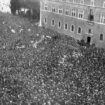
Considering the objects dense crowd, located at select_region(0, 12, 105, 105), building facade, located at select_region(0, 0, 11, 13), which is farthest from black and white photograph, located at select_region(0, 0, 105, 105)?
building facade, located at select_region(0, 0, 11, 13)

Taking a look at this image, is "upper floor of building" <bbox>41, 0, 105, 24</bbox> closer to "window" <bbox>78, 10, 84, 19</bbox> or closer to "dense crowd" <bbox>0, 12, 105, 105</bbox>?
"window" <bbox>78, 10, 84, 19</bbox>

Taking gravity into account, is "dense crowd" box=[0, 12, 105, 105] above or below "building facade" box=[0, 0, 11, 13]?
below

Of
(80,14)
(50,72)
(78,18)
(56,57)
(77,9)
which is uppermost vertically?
(77,9)

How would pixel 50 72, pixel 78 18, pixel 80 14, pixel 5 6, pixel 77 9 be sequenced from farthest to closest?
pixel 5 6
pixel 78 18
pixel 77 9
pixel 80 14
pixel 50 72

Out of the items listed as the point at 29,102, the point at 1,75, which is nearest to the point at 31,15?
the point at 1,75

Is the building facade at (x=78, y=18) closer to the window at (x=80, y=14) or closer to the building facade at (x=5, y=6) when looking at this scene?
the window at (x=80, y=14)

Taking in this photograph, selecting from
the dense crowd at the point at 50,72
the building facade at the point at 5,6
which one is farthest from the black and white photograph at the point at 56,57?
the building facade at the point at 5,6

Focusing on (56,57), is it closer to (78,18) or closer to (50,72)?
(50,72)

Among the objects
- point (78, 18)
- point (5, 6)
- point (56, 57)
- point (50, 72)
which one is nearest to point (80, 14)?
point (78, 18)
